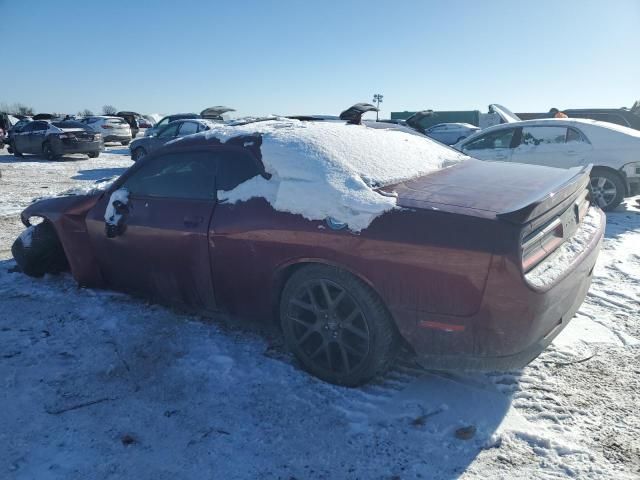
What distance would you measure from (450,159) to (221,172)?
1751mm

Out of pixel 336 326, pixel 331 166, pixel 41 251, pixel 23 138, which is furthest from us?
pixel 23 138

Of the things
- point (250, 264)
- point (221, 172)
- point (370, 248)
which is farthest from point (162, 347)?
point (370, 248)

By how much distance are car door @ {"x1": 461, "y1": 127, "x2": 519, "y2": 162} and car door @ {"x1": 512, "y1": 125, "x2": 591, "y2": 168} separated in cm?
13

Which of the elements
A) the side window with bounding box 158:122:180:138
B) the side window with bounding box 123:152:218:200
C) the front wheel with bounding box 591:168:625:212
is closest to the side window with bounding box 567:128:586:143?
the front wheel with bounding box 591:168:625:212

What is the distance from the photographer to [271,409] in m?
2.52

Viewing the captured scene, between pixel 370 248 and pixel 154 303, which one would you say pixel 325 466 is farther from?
pixel 154 303

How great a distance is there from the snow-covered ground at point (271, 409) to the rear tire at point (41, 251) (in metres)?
0.82

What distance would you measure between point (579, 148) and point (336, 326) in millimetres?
6480

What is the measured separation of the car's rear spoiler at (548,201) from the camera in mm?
2123

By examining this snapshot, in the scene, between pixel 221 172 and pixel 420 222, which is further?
pixel 221 172

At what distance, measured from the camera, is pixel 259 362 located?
9.77 feet

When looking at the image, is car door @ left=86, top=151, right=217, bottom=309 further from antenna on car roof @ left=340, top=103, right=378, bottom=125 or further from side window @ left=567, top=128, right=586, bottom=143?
side window @ left=567, top=128, right=586, bottom=143

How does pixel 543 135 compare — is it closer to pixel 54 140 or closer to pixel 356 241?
pixel 356 241

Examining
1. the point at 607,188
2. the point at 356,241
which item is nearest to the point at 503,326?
the point at 356,241
